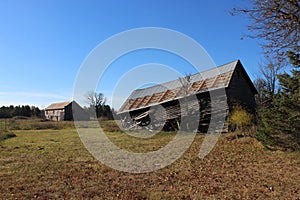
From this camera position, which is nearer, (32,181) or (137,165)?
(32,181)

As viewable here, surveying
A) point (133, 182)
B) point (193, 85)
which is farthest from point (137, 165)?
point (193, 85)

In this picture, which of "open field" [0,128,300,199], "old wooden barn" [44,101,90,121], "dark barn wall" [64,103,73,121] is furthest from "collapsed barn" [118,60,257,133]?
"dark barn wall" [64,103,73,121]

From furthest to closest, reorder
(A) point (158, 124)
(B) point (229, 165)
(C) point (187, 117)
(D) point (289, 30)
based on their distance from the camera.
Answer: (A) point (158, 124) < (C) point (187, 117) < (B) point (229, 165) < (D) point (289, 30)

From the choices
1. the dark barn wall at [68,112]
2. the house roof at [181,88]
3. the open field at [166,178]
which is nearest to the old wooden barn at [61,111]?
the dark barn wall at [68,112]

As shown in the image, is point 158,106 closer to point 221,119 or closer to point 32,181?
point 221,119

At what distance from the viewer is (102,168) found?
8.52 m

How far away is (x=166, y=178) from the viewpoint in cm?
702

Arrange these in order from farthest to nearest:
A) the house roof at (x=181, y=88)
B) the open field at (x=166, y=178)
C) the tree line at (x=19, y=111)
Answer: the tree line at (x=19, y=111)
the house roof at (x=181, y=88)
the open field at (x=166, y=178)

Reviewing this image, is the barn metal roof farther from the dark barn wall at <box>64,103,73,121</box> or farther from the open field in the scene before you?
the dark barn wall at <box>64,103,73,121</box>

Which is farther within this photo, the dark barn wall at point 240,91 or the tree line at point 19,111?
the tree line at point 19,111

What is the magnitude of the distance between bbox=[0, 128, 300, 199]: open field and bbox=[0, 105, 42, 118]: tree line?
5201cm

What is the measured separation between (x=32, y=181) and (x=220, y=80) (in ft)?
50.0

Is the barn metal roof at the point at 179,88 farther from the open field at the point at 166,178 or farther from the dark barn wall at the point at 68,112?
the dark barn wall at the point at 68,112

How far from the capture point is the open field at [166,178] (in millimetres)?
5642
